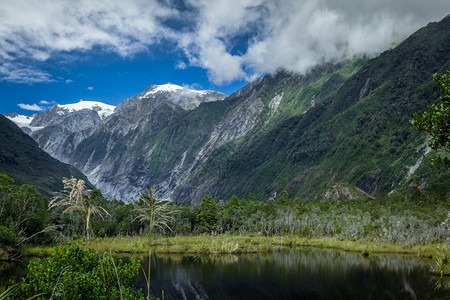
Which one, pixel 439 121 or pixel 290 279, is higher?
pixel 439 121

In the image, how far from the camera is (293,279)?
164 feet

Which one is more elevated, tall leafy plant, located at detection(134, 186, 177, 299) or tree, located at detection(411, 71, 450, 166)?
tree, located at detection(411, 71, 450, 166)

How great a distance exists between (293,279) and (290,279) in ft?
1.57

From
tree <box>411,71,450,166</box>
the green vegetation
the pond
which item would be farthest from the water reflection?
tree <box>411,71,450,166</box>

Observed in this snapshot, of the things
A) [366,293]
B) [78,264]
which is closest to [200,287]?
[366,293]

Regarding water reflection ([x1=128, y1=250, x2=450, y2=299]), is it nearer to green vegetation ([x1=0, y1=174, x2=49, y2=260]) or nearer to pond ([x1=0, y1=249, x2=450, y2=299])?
pond ([x1=0, y1=249, x2=450, y2=299])

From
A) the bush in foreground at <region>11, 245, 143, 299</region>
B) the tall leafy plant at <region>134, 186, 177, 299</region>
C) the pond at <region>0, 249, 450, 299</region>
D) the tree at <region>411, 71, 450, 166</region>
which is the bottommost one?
the pond at <region>0, 249, 450, 299</region>

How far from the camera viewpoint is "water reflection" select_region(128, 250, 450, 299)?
4181 cm

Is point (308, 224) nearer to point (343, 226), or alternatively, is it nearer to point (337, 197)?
point (343, 226)

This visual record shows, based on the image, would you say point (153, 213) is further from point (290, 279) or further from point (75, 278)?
point (290, 279)

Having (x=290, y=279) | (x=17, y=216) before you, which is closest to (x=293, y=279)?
(x=290, y=279)

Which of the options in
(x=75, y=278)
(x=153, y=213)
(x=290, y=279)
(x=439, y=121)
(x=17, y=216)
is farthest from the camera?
(x=17, y=216)

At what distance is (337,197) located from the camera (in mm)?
196250

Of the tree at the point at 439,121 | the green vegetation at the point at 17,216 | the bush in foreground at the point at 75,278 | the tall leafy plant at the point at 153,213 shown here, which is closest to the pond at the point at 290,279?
the green vegetation at the point at 17,216
